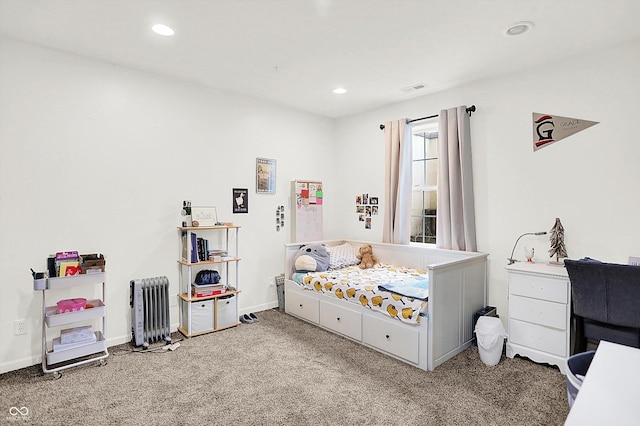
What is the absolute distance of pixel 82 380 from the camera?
2.49 m

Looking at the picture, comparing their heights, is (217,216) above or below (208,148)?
below

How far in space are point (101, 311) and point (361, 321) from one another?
220cm

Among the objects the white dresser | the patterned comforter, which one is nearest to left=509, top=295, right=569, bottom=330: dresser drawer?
the white dresser

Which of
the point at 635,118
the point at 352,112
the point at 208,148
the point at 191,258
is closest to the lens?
the point at 635,118

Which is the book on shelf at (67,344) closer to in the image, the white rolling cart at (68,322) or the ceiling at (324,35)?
the white rolling cart at (68,322)

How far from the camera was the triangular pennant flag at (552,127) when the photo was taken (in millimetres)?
2896

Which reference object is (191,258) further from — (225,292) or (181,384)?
(181,384)

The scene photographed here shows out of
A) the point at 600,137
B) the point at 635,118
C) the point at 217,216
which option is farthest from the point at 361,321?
the point at 635,118

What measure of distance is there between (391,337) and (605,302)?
1483mm

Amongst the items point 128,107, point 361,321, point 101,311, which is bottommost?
point 361,321

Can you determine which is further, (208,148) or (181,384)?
(208,148)

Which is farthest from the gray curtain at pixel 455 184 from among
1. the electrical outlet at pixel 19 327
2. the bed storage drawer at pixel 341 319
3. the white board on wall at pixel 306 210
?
the electrical outlet at pixel 19 327

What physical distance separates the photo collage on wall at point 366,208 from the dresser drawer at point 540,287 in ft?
6.57

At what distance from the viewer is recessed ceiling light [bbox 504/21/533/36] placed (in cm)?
239
